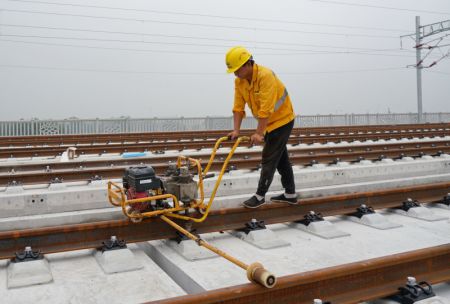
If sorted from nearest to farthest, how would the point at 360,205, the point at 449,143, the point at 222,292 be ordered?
the point at 222,292 → the point at 360,205 → the point at 449,143

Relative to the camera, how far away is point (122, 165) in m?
9.74

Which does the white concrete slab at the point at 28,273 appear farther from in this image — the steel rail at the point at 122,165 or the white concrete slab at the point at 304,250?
the steel rail at the point at 122,165

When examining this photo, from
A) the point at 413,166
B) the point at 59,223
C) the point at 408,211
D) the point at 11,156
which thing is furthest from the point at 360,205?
the point at 11,156

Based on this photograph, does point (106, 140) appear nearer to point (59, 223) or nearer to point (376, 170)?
point (376, 170)

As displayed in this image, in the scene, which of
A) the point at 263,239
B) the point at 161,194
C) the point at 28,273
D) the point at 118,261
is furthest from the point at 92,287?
the point at 263,239

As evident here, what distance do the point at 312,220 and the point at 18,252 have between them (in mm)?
3086

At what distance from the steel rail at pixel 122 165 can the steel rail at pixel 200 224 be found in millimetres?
3578

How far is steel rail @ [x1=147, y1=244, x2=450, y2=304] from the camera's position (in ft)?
9.47

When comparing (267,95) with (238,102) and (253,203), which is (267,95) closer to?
(238,102)

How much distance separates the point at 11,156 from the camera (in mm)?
11469

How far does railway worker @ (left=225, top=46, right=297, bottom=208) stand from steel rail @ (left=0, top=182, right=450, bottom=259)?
248 millimetres

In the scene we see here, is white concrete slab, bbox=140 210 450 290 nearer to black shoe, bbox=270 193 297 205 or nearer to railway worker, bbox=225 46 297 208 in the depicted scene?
black shoe, bbox=270 193 297 205

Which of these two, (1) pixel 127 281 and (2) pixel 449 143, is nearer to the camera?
(1) pixel 127 281

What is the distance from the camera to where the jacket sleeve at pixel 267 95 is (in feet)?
16.5
